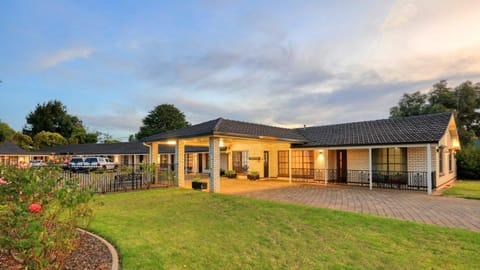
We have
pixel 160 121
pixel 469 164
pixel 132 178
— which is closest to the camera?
pixel 132 178

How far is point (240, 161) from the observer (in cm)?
2077

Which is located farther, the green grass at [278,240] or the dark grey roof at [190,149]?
the dark grey roof at [190,149]

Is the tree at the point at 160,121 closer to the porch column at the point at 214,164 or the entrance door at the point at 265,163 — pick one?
the entrance door at the point at 265,163

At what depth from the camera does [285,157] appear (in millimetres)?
18859

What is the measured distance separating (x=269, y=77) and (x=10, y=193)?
53.6 ft

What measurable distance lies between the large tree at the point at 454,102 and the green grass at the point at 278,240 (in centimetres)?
2871

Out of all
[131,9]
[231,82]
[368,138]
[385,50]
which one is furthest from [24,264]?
[231,82]

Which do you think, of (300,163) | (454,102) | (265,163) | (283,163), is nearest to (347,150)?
(300,163)

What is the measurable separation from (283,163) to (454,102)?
2532 centimetres

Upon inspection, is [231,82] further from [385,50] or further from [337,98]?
[385,50]

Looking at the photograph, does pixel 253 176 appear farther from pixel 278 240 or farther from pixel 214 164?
pixel 278 240

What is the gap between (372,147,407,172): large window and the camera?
1404 cm

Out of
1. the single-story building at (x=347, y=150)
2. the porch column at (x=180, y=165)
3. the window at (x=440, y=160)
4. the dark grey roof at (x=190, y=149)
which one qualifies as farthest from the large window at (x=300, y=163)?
the dark grey roof at (x=190, y=149)

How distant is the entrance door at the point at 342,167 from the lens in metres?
16.2
